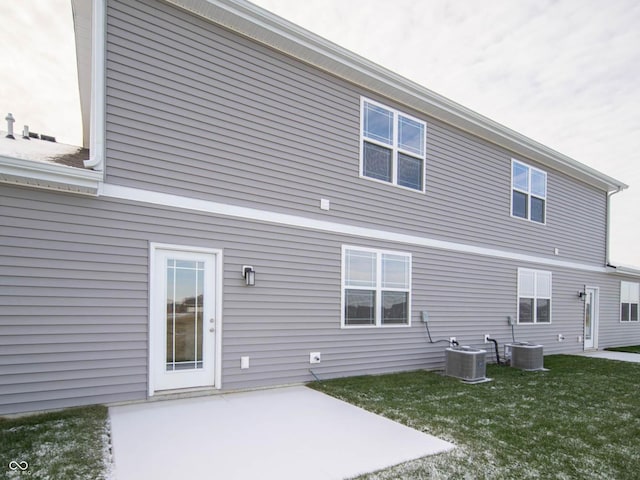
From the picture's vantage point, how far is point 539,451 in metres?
3.51

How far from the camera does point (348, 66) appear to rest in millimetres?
6316

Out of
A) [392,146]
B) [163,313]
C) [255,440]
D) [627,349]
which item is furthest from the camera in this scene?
[627,349]

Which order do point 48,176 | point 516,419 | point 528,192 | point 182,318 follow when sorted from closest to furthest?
1. point 48,176
2. point 516,419
3. point 182,318
4. point 528,192

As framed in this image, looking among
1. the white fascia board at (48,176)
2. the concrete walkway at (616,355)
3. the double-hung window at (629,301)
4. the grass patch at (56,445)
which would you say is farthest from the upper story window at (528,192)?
the grass patch at (56,445)

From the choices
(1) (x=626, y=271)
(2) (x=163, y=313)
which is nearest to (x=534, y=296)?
(1) (x=626, y=271)

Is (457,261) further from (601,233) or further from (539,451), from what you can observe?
(601,233)

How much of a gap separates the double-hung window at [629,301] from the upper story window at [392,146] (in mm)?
10069

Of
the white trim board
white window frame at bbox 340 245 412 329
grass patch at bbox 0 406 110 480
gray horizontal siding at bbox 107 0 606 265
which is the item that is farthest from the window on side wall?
grass patch at bbox 0 406 110 480

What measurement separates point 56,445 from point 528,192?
10.5 m

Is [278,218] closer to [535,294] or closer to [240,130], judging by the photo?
[240,130]

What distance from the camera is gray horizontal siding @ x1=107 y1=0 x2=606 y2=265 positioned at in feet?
15.7

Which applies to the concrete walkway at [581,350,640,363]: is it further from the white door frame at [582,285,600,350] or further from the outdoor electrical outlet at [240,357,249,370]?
the outdoor electrical outlet at [240,357,249,370]

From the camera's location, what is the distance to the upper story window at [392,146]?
6930 millimetres

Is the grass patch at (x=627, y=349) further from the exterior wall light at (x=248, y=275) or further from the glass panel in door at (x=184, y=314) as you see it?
the glass panel in door at (x=184, y=314)
